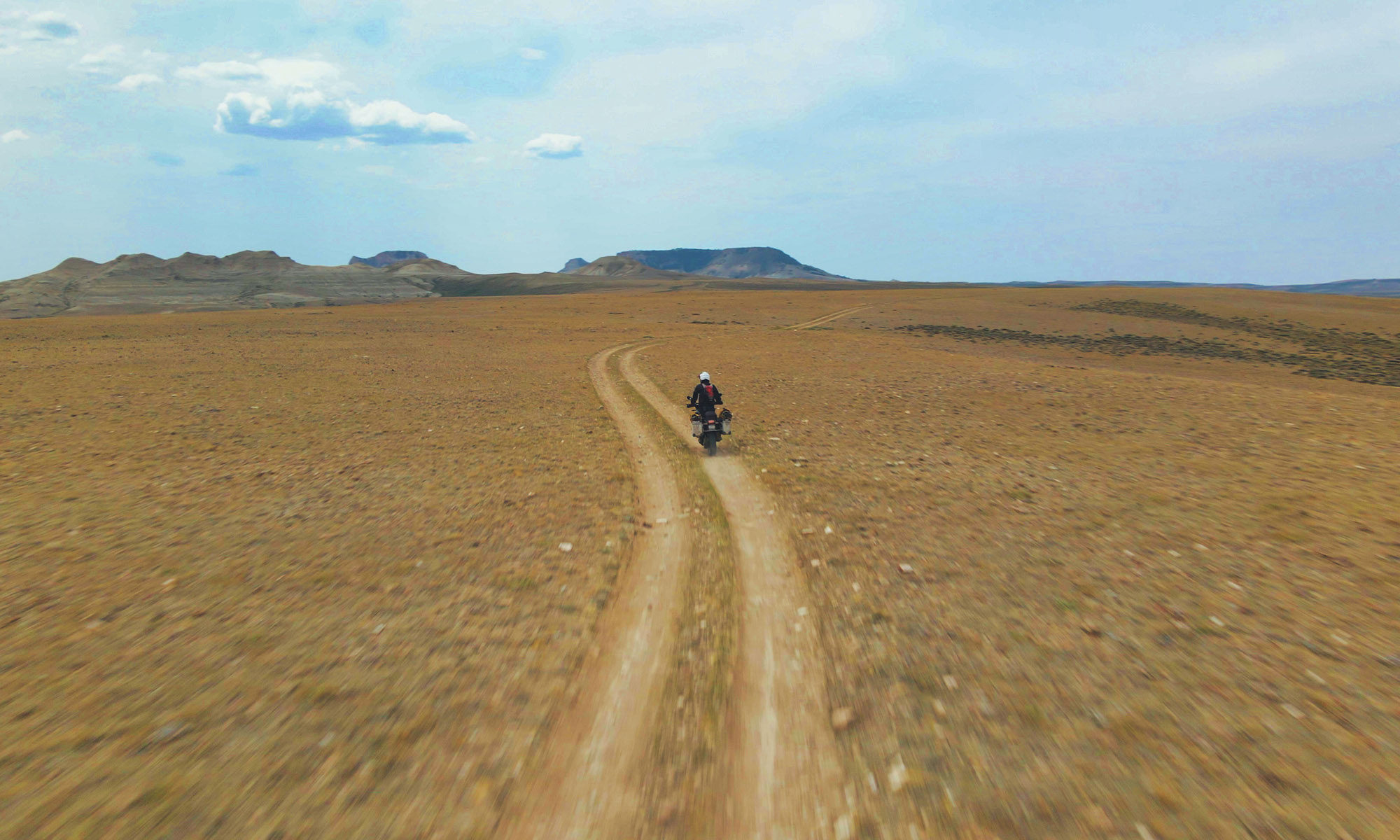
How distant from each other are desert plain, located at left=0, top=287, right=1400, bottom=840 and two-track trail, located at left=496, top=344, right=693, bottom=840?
0.16 feet

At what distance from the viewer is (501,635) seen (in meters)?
8.47

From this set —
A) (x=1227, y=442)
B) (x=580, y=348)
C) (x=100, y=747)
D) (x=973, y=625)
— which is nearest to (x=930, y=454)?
(x=1227, y=442)

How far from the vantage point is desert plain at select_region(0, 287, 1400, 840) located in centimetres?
570

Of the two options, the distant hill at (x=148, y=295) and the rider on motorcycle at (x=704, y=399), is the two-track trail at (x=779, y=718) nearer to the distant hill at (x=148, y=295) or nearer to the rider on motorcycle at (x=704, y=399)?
the rider on motorcycle at (x=704, y=399)

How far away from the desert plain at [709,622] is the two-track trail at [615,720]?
0.16 feet

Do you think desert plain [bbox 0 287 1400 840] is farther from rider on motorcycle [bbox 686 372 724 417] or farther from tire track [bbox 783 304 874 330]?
tire track [bbox 783 304 874 330]

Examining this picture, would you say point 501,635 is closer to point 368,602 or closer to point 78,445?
point 368,602

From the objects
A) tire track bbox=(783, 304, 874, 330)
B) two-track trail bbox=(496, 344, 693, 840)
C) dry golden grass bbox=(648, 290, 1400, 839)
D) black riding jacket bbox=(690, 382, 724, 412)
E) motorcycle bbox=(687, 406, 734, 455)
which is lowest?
two-track trail bbox=(496, 344, 693, 840)

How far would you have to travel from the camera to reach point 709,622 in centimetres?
874

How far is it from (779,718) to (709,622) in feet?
6.90

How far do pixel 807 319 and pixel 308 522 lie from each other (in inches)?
2597

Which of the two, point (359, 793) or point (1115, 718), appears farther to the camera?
point (1115, 718)

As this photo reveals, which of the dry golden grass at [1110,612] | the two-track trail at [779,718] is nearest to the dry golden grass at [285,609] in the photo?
the two-track trail at [779,718]

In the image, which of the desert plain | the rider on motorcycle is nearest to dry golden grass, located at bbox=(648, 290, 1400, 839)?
the desert plain
